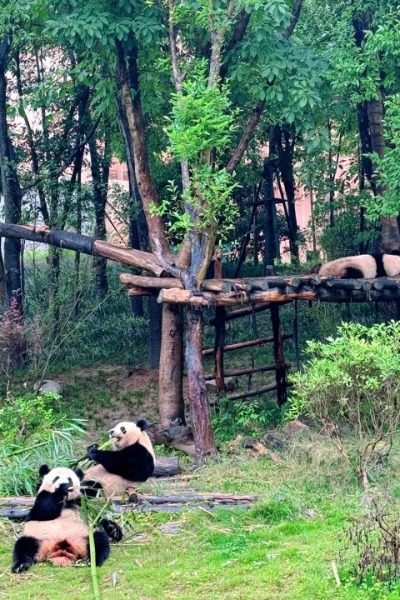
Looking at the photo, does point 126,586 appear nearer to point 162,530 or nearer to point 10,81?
point 162,530

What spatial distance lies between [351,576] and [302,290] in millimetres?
5579

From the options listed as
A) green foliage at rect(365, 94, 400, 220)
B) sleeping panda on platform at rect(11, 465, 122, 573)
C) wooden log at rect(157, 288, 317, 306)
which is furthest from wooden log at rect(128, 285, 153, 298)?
sleeping panda on platform at rect(11, 465, 122, 573)

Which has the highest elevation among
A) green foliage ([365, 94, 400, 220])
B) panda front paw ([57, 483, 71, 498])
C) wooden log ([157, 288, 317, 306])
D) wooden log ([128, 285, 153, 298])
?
green foliage ([365, 94, 400, 220])

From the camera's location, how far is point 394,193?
1149 centimetres

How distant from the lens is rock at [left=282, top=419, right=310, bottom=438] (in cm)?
1020

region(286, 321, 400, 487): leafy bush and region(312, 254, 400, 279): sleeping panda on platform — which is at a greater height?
region(312, 254, 400, 279): sleeping panda on platform

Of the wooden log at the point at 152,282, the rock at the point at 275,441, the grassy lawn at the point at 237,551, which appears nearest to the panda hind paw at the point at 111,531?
the grassy lawn at the point at 237,551

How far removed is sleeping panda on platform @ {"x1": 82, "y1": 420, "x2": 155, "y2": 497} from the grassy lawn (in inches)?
11.1

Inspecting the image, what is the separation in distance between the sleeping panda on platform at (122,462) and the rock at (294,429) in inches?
78.2

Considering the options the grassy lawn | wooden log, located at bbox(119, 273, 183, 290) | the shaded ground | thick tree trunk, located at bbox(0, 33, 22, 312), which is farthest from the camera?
thick tree trunk, located at bbox(0, 33, 22, 312)

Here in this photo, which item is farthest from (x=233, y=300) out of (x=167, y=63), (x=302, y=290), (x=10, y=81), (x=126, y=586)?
(x=10, y=81)

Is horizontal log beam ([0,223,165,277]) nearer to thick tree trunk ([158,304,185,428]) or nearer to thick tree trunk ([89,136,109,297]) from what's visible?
thick tree trunk ([158,304,185,428])

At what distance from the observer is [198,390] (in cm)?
1035

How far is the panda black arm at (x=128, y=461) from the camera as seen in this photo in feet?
27.4
